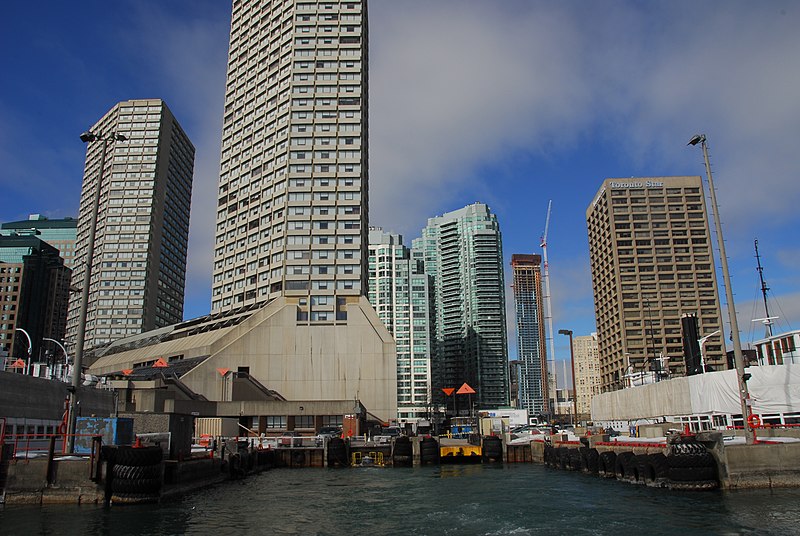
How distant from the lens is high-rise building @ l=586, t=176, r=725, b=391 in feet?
550

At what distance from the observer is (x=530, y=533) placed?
24.0m

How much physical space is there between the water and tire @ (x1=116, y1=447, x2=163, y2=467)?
2.15 meters

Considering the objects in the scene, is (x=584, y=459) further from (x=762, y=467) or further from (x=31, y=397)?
(x=31, y=397)

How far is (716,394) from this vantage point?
58156 mm

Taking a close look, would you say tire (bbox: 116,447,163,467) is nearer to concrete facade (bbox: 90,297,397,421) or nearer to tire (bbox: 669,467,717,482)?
tire (bbox: 669,467,717,482)

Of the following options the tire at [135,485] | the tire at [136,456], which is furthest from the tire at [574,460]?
the tire at [136,456]

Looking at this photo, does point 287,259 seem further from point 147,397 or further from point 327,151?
point 147,397

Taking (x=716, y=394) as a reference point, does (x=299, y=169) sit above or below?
above

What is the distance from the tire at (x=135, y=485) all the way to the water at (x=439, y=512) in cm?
95

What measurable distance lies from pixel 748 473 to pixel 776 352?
2700 centimetres

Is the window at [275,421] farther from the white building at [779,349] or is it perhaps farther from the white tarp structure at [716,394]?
the white building at [779,349]

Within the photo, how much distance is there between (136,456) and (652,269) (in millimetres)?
168889

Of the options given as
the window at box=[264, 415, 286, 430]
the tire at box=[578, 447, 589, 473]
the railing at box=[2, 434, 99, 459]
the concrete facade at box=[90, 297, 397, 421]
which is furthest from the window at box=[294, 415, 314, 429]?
the tire at box=[578, 447, 589, 473]

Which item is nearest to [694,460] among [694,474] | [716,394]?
[694,474]
